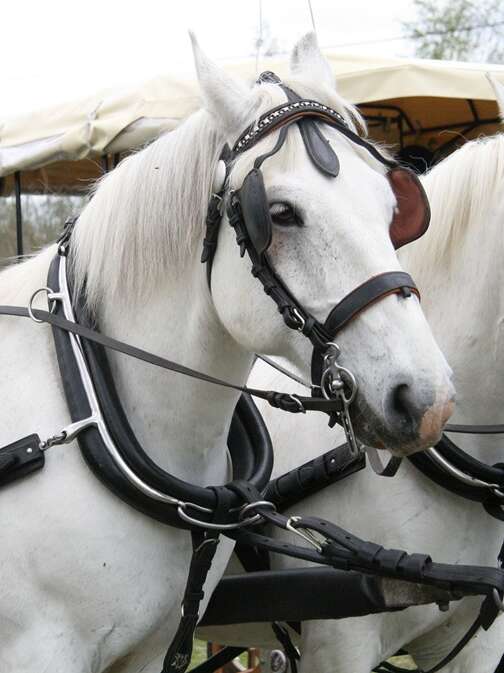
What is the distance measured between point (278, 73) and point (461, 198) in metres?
1.69

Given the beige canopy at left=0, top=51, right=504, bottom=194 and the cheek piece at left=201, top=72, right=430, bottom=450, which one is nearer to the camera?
the cheek piece at left=201, top=72, right=430, bottom=450

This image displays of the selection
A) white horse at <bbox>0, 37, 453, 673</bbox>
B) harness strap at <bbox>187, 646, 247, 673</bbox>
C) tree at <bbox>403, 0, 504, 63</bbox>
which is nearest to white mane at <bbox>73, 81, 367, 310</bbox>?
white horse at <bbox>0, 37, 453, 673</bbox>

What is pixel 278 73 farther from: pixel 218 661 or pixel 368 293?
pixel 368 293

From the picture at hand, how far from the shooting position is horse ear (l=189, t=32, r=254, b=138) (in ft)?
5.76

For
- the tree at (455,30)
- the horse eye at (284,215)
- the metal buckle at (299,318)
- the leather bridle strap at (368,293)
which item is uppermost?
the horse eye at (284,215)

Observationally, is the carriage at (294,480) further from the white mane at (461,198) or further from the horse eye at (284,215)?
the white mane at (461,198)

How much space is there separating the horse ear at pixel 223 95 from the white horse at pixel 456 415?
687 millimetres

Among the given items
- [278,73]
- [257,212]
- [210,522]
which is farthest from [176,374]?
[278,73]

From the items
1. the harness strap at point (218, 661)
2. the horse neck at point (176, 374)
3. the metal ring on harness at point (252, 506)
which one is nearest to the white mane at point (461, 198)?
the horse neck at point (176, 374)

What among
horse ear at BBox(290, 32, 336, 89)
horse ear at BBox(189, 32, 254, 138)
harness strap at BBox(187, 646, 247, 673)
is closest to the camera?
horse ear at BBox(189, 32, 254, 138)

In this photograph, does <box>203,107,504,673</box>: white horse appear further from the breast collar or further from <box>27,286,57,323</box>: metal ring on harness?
<box>27,286,57,323</box>: metal ring on harness

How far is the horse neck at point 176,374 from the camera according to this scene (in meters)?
1.87

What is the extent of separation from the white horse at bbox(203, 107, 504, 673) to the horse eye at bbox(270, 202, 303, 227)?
2.29 ft

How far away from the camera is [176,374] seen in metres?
1.90
